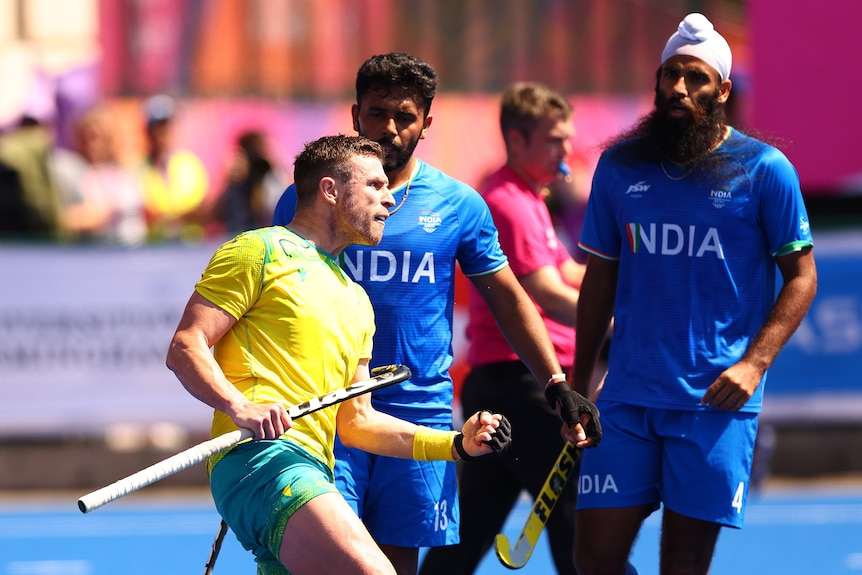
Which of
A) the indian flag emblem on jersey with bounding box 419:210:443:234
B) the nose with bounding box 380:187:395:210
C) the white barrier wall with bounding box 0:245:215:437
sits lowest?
the white barrier wall with bounding box 0:245:215:437

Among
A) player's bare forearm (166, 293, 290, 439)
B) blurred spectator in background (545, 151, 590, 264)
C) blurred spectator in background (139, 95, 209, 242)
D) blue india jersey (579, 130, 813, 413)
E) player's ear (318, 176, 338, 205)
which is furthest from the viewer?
blurred spectator in background (139, 95, 209, 242)

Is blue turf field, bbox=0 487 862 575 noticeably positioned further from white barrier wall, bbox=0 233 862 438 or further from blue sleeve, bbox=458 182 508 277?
blue sleeve, bbox=458 182 508 277

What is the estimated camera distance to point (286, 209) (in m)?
5.67

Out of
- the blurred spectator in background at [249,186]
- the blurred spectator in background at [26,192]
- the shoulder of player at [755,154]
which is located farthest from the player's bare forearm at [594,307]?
the blurred spectator in background at [26,192]

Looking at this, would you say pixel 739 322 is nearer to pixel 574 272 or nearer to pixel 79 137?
pixel 574 272

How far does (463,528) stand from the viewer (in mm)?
6707

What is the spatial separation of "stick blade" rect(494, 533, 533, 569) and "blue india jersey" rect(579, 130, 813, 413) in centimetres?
66

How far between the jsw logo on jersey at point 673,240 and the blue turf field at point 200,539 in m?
3.53

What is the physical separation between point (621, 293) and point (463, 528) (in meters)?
1.47

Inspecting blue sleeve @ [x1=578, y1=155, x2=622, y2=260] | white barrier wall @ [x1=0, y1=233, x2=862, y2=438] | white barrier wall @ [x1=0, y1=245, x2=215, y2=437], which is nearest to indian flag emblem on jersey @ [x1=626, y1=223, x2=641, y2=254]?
blue sleeve @ [x1=578, y1=155, x2=622, y2=260]

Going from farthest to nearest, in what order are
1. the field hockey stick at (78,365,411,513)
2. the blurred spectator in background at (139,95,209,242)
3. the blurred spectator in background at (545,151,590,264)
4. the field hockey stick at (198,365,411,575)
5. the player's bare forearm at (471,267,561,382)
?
the blurred spectator in background at (139,95,209,242)
the blurred spectator in background at (545,151,590,264)
the player's bare forearm at (471,267,561,382)
the field hockey stick at (198,365,411,575)
the field hockey stick at (78,365,411,513)

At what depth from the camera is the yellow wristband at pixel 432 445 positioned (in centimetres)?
510

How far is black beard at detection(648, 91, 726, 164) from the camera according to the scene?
18.5 ft

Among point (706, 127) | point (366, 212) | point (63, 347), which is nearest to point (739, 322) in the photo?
point (706, 127)
